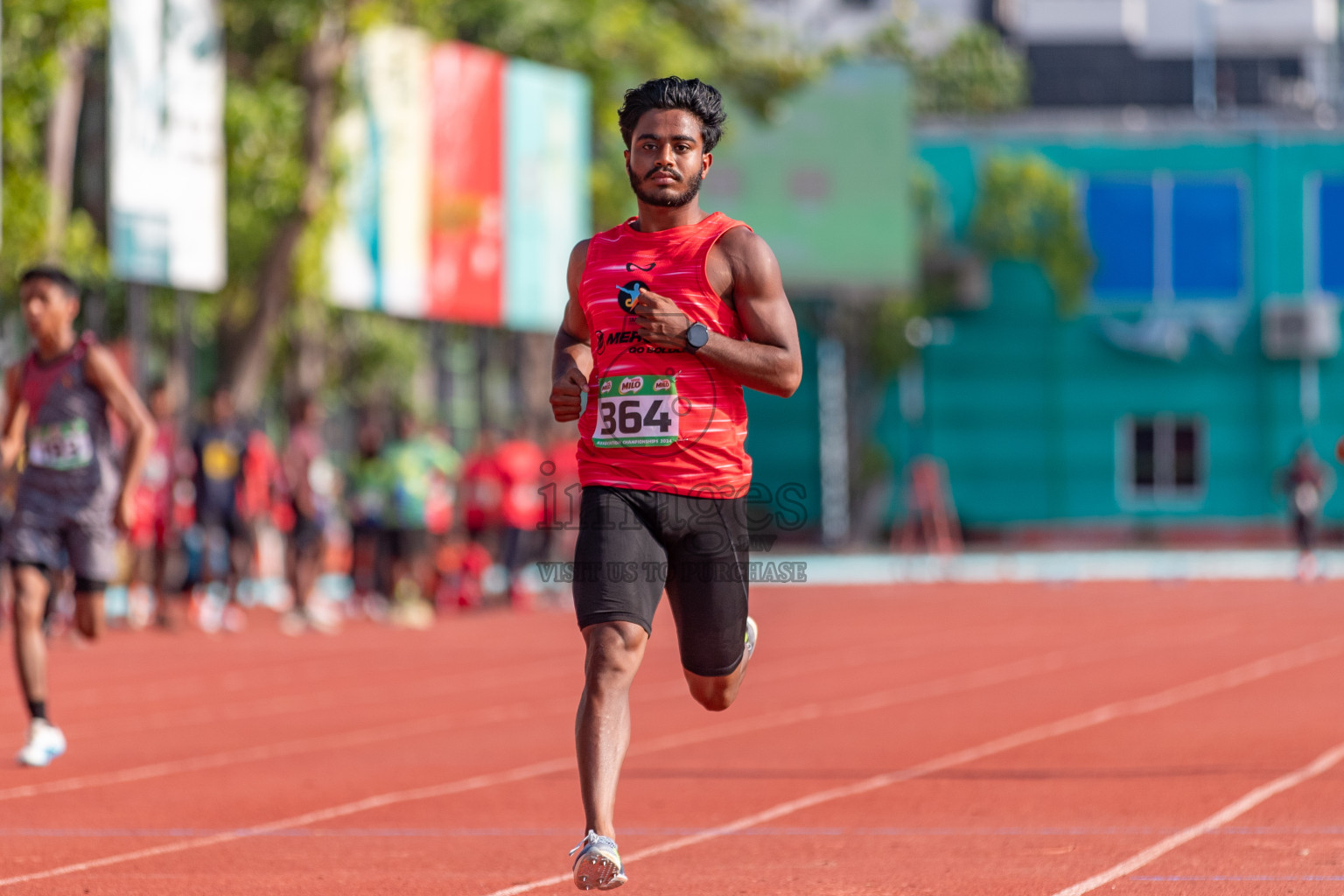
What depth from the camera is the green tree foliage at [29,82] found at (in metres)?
19.6

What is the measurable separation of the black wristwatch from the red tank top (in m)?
0.13

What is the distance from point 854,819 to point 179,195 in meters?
13.5

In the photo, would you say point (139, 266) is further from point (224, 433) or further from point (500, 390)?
point (500, 390)

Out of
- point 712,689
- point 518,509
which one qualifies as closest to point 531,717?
point 712,689

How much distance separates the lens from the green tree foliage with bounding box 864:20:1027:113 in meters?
55.7

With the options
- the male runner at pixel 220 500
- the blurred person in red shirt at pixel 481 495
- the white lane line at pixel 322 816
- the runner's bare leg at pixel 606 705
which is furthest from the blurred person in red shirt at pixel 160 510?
the runner's bare leg at pixel 606 705

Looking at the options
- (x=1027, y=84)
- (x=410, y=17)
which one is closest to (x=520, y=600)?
(x=410, y=17)

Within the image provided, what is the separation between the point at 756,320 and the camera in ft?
19.5

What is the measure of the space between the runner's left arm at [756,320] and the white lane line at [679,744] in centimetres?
167

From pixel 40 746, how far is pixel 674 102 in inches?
194

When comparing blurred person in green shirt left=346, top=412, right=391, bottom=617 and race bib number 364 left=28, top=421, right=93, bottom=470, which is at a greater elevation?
race bib number 364 left=28, top=421, right=93, bottom=470

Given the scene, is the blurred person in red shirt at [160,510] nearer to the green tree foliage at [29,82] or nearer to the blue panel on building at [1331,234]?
the green tree foliage at [29,82]

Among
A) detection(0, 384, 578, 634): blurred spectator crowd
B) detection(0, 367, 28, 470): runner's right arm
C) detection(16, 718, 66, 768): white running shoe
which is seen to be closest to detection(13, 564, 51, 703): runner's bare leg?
detection(16, 718, 66, 768): white running shoe

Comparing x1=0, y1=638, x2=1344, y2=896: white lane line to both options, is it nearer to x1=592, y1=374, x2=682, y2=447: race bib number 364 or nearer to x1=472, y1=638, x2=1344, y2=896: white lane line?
x1=472, y1=638, x2=1344, y2=896: white lane line
